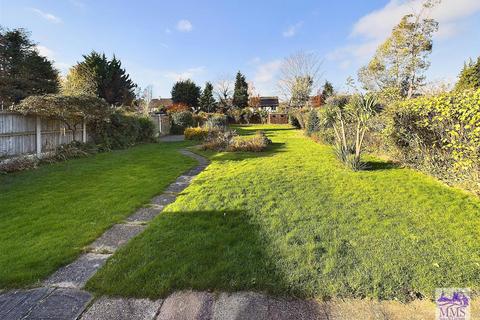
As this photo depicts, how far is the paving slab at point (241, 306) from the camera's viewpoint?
6.89 feet

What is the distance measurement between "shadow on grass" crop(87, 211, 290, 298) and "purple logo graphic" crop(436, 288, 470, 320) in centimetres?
125

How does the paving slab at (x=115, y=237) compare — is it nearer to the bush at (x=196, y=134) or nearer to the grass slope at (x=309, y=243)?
the grass slope at (x=309, y=243)

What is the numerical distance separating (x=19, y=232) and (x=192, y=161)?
6.09m

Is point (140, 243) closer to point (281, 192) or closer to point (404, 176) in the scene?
point (281, 192)

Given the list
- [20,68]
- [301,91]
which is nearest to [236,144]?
[20,68]

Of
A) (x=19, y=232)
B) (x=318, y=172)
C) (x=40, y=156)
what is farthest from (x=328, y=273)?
(x=40, y=156)

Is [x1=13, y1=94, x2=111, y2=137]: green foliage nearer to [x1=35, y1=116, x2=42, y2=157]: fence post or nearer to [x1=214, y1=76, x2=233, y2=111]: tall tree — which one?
[x1=35, y1=116, x2=42, y2=157]: fence post

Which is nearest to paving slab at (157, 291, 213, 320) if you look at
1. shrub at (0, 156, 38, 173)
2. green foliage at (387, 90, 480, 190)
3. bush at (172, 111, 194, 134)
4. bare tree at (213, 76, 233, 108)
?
green foliage at (387, 90, 480, 190)

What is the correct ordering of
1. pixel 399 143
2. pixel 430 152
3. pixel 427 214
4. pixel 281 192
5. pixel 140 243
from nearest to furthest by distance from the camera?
pixel 140 243, pixel 427 214, pixel 281 192, pixel 430 152, pixel 399 143

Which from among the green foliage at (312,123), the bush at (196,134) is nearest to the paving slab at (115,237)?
the green foliage at (312,123)

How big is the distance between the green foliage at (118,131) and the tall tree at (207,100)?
75.9 feet

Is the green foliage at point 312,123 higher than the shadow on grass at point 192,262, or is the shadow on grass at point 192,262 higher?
the green foliage at point 312,123

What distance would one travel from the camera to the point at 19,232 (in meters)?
3.66

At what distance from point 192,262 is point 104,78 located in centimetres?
2898
